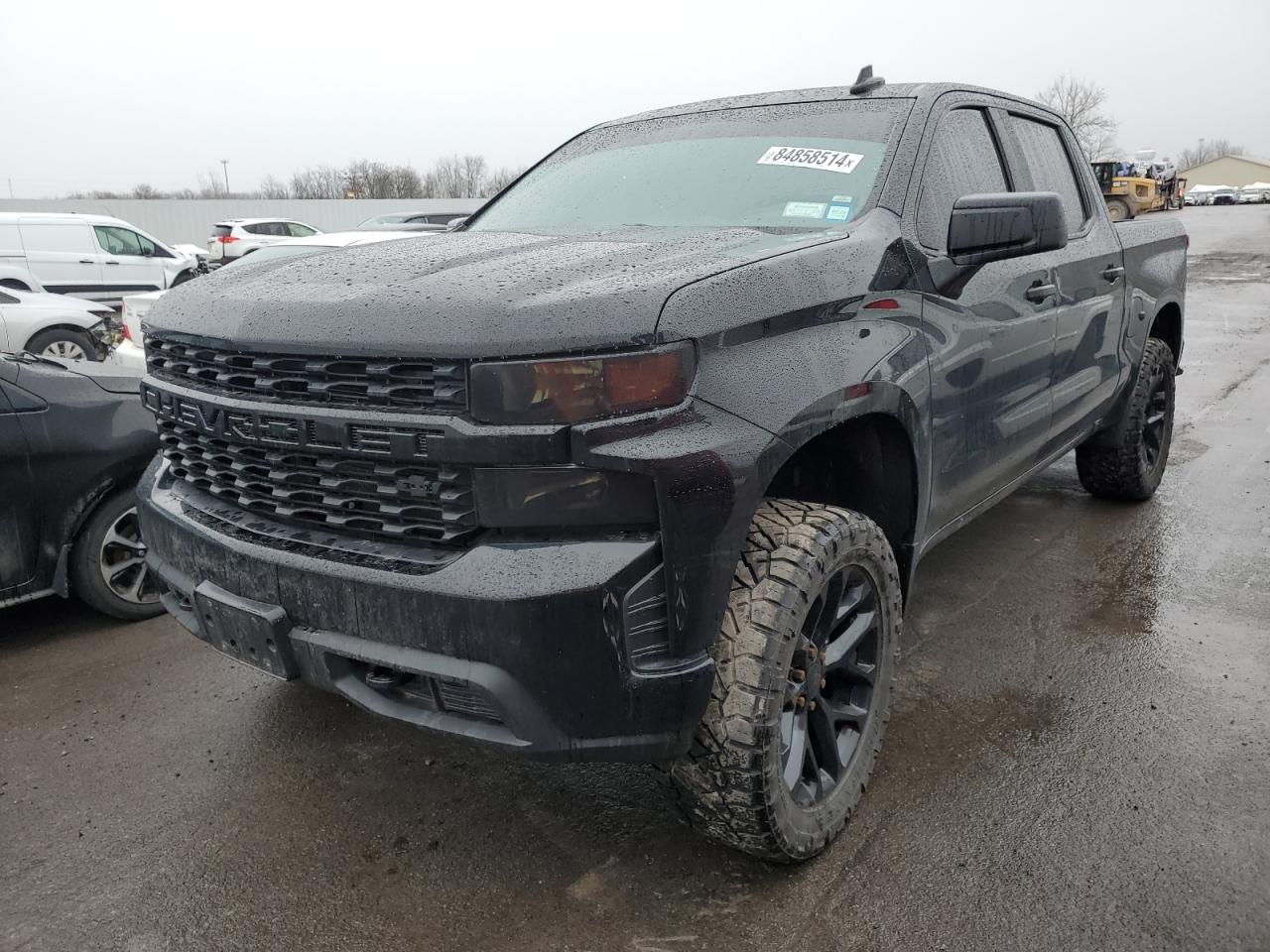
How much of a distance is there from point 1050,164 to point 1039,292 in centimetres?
93

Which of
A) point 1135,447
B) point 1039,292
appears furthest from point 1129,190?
point 1039,292

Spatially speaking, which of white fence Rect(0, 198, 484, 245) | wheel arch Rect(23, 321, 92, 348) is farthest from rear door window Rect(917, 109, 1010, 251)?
white fence Rect(0, 198, 484, 245)

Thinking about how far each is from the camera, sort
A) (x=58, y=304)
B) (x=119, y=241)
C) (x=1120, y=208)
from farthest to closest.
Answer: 1. (x=1120, y=208)
2. (x=119, y=241)
3. (x=58, y=304)

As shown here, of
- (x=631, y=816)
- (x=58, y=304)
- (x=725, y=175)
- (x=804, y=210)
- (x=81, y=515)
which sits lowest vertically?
(x=631, y=816)

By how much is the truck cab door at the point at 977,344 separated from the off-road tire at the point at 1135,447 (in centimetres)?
144

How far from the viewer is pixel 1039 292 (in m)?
3.37

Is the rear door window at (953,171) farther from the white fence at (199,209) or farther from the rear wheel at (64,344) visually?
the white fence at (199,209)

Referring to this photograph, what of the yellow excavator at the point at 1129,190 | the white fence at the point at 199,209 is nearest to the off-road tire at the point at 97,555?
the yellow excavator at the point at 1129,190

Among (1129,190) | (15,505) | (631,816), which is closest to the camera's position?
(631,816)

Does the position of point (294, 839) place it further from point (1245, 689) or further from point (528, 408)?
point (1245, 689)

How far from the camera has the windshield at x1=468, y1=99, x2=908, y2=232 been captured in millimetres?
2846

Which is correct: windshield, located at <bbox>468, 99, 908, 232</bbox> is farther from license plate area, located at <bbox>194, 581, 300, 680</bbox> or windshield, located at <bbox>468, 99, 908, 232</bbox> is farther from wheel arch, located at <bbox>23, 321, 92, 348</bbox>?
wheel arch, located at <bbox>23, 321, 92, 348</bbox>

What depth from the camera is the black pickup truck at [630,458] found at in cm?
187

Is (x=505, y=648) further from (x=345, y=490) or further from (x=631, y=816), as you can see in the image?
(x=631, y=816)
